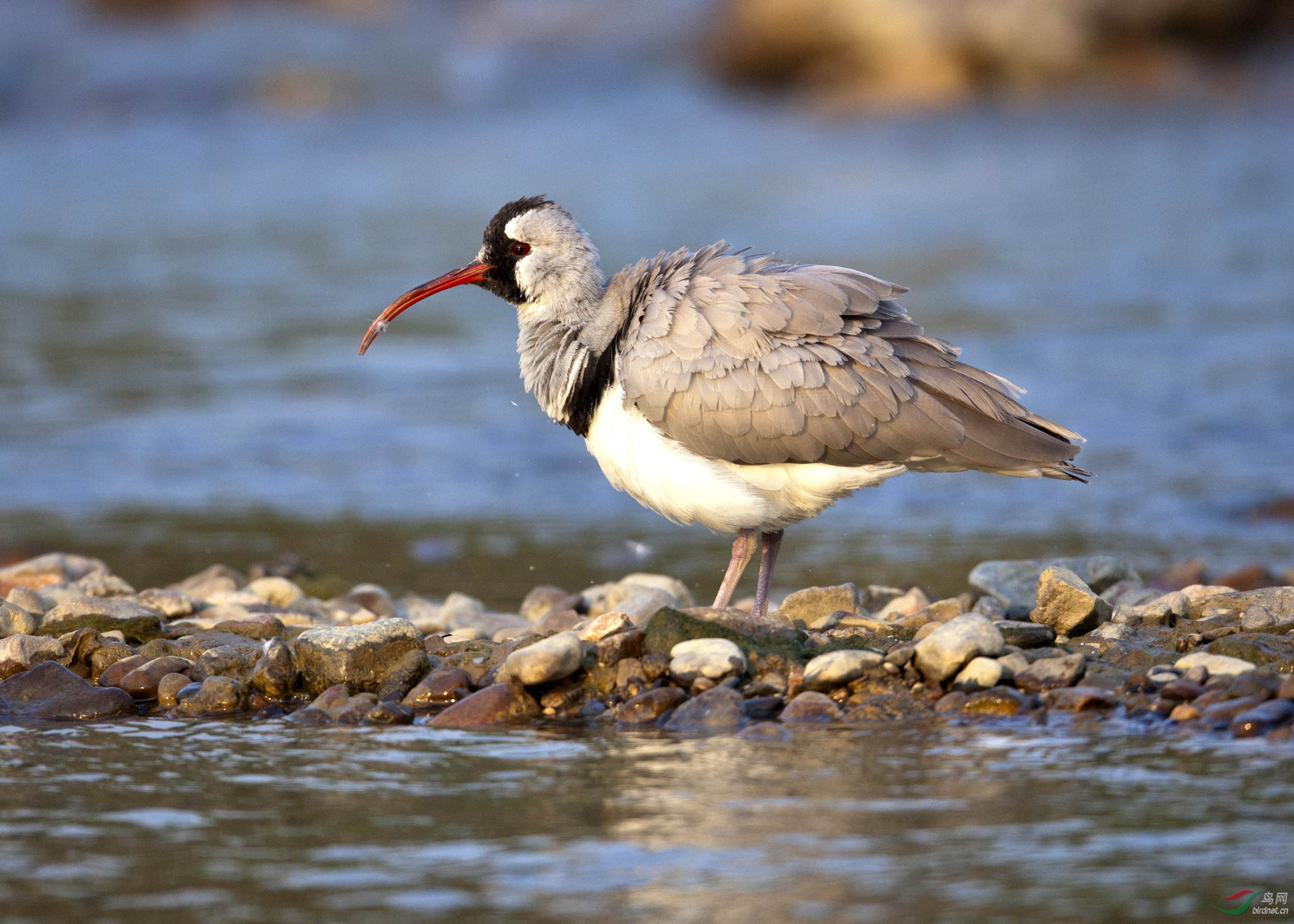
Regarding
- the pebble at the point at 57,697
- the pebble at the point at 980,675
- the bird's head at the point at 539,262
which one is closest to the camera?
the pebble at the point at 980,675

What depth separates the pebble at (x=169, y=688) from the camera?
653cm

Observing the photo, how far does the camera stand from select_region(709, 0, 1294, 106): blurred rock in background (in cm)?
3800

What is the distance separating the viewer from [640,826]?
484cm

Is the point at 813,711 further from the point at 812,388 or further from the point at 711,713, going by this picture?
the point at 812,388

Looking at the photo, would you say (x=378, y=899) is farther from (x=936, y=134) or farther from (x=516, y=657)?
(x=936, y=134)

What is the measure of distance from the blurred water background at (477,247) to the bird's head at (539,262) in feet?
8.37

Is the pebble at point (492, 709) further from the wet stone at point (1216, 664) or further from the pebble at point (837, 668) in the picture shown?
the wet stone at point (1216, 664)

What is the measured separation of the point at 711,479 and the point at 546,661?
1.29 m

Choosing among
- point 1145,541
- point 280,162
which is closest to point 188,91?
point 280,162

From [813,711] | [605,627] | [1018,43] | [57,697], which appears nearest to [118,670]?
[57,697]

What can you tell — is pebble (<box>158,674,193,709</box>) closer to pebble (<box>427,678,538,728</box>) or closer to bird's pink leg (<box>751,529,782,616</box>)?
pebble (<box>427,678,538,728</box>)

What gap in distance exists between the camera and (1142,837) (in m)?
4.62

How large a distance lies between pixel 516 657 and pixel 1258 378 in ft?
34.2

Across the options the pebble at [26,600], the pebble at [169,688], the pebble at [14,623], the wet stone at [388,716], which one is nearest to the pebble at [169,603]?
the pebble at [26,600]
